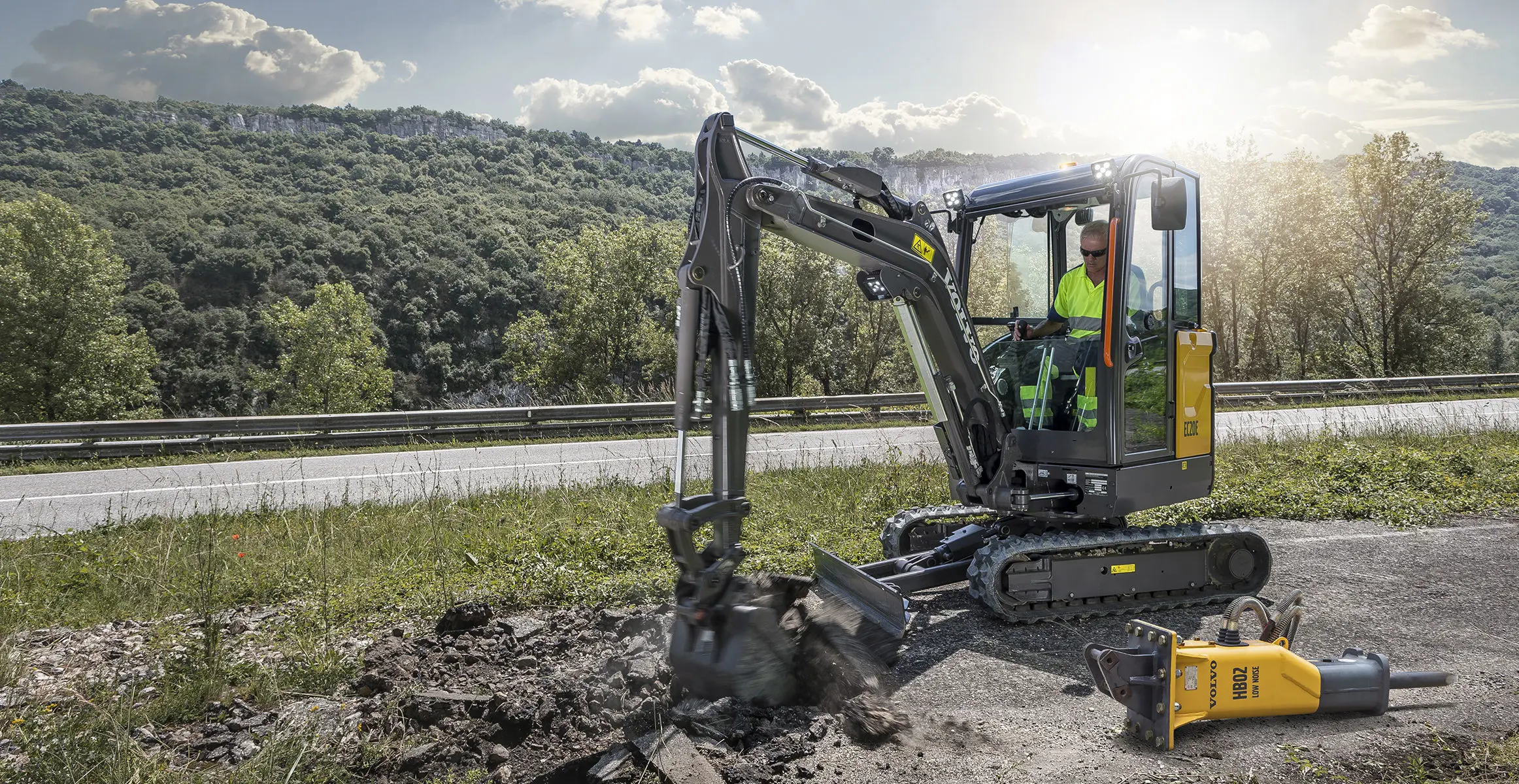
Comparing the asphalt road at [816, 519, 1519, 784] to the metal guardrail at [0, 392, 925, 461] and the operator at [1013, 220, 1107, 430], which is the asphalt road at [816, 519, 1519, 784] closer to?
the operator at [1013, 220, 1107, 430]

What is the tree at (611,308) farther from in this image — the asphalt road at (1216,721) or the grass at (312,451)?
the asphalt road at (1216,721)

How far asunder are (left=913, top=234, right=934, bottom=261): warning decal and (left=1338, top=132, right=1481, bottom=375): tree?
116 ft

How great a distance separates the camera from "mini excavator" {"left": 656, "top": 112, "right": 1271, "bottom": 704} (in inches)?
174

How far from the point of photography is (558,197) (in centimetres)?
8512

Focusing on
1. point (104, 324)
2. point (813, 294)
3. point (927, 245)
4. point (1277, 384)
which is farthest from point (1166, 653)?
point (104, 324)

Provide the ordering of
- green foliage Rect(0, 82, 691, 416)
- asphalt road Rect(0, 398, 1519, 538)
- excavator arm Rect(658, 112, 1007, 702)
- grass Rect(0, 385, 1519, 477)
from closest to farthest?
excavator arm Rect(658, 112, 1007, 702) → asphalt road Rect(0, 398, 1519, 538) → grass Rect(0, 385, 1519, 477) → green foliage Rect(0, 82, 691, 416)

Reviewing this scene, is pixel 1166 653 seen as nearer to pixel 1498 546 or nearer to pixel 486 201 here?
pixel 1498 546

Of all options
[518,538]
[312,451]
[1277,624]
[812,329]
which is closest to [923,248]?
[1277,624]

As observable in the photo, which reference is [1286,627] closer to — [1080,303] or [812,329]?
[1080,303]

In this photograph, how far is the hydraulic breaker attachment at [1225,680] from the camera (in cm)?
396

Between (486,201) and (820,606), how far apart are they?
273 feet

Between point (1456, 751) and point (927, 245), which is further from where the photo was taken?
point (927, 245)

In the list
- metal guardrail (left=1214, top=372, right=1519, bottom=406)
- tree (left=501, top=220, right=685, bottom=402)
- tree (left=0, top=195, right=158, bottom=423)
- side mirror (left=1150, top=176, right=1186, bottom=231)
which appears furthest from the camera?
tree (left=501, top=220, right=685, bottom=402)

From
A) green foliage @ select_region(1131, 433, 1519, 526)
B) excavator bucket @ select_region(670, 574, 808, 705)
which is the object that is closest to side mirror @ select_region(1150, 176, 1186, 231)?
excavator bucket @ select_region(670, 574, 808, 705)
